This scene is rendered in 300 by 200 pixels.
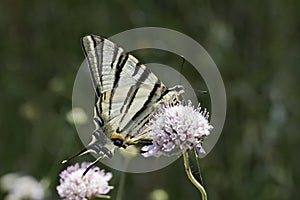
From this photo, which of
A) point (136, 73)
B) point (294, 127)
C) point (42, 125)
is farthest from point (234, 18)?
point (136, 73)

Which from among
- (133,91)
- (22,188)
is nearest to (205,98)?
(22,188)

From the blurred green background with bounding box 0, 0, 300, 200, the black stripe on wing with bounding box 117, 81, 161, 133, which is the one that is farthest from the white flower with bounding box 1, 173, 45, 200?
the black stripe on wing with bounding box 117, 81, 161, 133

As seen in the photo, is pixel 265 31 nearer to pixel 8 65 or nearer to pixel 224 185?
pixel 224 185

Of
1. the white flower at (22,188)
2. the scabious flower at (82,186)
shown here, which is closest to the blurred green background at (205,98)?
the white flower at (22,188)

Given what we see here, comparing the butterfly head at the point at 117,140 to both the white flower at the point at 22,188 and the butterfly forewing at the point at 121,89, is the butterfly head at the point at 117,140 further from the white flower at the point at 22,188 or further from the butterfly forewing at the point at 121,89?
the white flower at the point at 22,188

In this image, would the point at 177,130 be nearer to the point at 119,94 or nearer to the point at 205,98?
Answer: the point at 119,94

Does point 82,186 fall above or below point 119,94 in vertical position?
below
